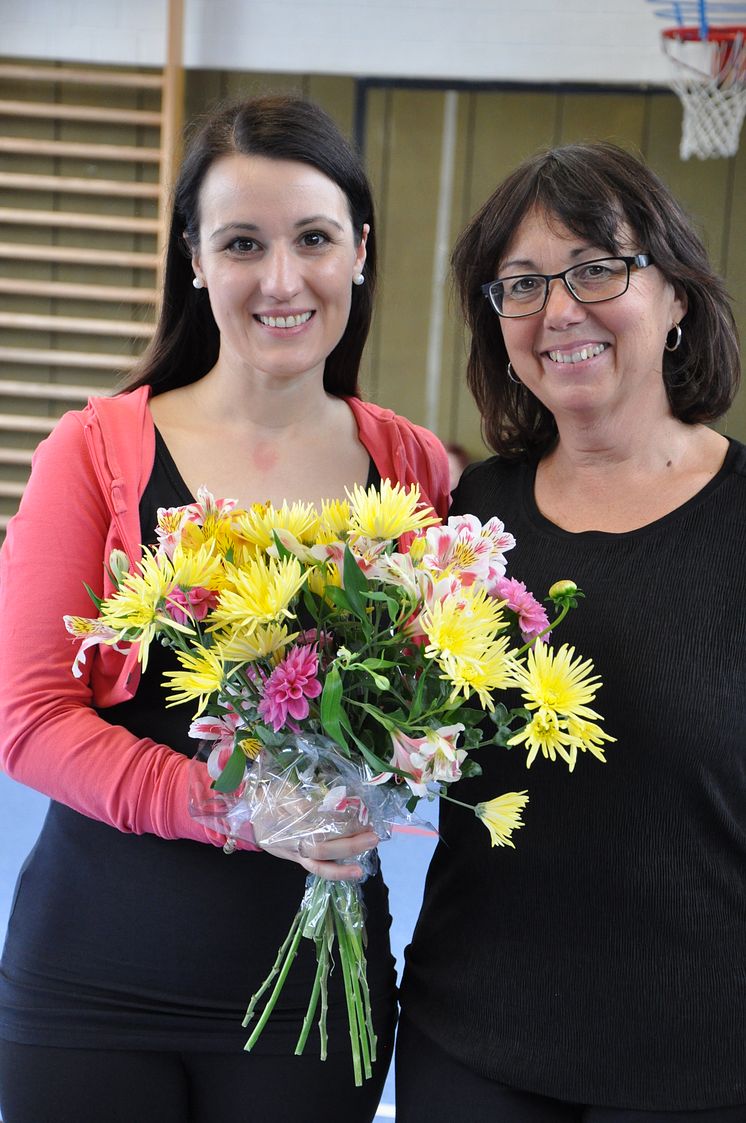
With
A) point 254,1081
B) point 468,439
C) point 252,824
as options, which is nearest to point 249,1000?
point 254,1081

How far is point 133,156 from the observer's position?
5.78 m

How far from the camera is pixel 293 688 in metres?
1.16

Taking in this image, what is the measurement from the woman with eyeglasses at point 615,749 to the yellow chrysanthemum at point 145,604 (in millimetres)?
490

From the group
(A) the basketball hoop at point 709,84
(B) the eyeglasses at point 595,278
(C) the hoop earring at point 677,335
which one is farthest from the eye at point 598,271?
(A) the basketball hoop at point 709,84

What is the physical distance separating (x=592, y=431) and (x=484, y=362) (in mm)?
286

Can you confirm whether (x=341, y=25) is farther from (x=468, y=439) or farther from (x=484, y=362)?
(x=484, y=362)

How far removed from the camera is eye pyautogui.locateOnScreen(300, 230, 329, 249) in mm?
1579

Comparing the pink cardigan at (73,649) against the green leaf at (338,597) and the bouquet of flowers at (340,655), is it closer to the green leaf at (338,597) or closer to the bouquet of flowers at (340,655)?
the bouquet of flowers at (340,655)

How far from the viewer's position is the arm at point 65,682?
138cm

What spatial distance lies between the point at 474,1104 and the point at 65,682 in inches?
27.5

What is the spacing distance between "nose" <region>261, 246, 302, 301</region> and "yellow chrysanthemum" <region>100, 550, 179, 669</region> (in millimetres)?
494

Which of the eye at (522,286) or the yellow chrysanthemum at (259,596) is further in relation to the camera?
the eye at (522,286)

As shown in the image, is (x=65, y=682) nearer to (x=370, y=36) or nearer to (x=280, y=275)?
(x=280, y=275)

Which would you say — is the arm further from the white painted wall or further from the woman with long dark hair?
the white painted wall
